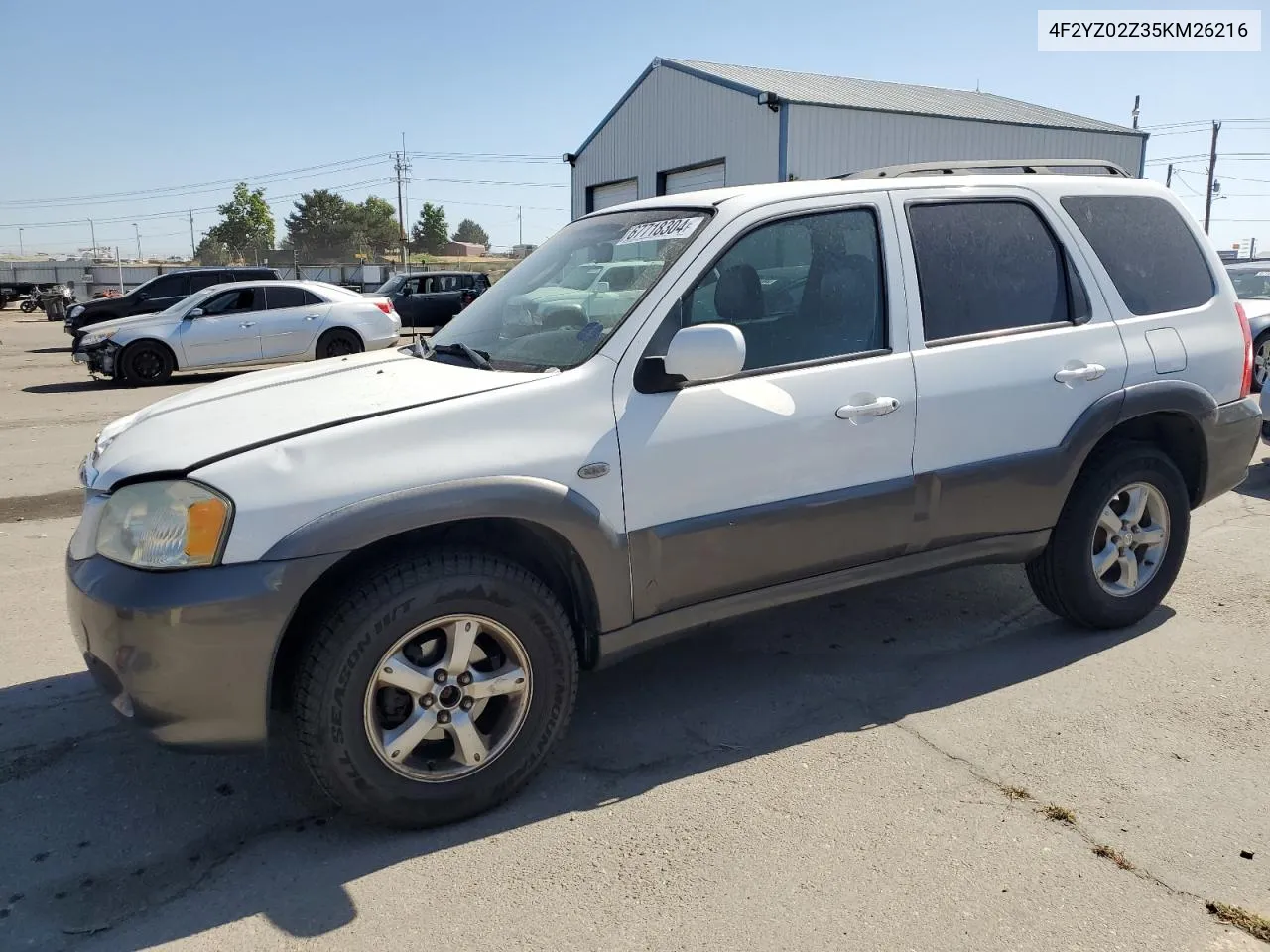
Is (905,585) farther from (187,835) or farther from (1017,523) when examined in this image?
(187,835)

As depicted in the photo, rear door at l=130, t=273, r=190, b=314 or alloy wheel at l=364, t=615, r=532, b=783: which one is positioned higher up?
rear door at l=130, t=273, r=190, b=314

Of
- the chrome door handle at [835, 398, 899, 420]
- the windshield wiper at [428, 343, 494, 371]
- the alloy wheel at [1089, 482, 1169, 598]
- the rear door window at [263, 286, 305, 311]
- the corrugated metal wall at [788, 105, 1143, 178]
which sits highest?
the corrugated metal wall at [788, 105, 1143, 178]

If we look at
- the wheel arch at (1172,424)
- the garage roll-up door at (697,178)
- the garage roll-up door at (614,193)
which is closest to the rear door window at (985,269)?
the wheel arch at (1172,424)

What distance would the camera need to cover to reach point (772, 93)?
71.2ft

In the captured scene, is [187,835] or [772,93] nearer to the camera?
[187,835]

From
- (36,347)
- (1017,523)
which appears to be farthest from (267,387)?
(36,347)

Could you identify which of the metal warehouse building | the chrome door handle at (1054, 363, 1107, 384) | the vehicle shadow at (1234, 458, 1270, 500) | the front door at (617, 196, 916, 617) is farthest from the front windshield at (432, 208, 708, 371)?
the metal warehouse building

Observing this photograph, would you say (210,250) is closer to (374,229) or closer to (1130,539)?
(374,229)

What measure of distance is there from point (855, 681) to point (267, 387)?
8.10 ft

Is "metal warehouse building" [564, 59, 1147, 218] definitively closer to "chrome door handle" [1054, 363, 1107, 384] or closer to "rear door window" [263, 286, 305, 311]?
"rear door window" [263, 286, 305, 311]

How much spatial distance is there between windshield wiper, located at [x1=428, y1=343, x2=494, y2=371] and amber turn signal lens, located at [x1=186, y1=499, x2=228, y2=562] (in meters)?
1.02

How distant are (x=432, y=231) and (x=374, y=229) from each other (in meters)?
6.14

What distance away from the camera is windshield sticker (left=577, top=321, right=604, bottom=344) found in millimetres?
3201

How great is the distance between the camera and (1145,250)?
166 inches
